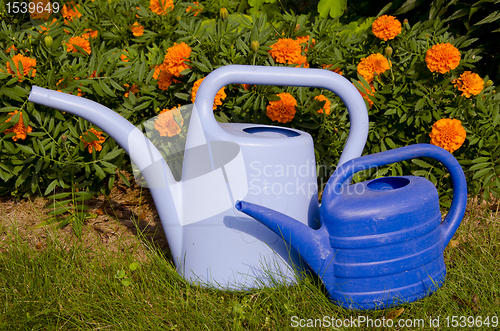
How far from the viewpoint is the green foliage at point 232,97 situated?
151cm

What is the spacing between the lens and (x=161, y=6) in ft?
5.81

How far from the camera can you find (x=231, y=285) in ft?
3.71

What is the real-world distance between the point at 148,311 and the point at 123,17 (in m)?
1.33

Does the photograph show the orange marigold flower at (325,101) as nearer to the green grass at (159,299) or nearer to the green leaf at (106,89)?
the green grass at (159,299)

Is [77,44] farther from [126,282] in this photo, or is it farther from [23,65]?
[126,282]

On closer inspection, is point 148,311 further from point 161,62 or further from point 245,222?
point 161,62

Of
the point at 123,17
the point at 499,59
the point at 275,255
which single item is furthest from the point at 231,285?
the point at 499,59

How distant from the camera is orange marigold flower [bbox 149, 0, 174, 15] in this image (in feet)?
5.82

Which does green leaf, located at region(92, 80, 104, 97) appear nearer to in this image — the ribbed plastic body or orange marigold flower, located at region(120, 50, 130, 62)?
orange marigold flower, located at region(120, 50, 130, 62)

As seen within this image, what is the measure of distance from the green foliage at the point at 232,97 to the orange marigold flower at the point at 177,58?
38 mm

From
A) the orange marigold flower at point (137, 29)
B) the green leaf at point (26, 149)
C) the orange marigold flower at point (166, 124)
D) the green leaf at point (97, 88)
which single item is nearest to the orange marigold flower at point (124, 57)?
the orange marigold flower at point (137, 29)

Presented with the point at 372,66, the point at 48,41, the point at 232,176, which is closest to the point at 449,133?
the point at 372,66

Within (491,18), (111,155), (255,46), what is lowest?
(111,155)

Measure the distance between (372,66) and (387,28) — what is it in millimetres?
175
